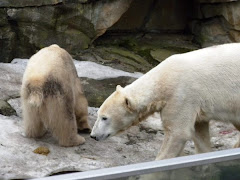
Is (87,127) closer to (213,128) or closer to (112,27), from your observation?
(213,128)

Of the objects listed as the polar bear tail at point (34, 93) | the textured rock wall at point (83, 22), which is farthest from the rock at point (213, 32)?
the polar bear tail at point (34, 93)

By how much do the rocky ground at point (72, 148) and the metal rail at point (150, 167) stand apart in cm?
234

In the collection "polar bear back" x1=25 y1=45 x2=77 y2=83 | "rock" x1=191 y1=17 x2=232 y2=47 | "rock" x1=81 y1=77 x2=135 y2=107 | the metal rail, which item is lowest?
"rock" x1=81 y1=77 x2=135 y2=107

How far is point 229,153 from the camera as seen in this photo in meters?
2.52

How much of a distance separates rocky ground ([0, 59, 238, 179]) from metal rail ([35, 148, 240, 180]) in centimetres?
234

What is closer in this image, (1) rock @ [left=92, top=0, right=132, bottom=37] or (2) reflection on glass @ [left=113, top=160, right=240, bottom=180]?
(2) reflection on glass @ [left=113, top=160, right=240, bottom=180]

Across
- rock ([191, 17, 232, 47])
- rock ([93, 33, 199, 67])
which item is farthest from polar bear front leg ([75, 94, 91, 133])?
rock ([191, 17, 232, 47])

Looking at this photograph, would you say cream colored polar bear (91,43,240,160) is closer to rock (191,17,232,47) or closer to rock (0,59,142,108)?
rock (0,59,142,108)

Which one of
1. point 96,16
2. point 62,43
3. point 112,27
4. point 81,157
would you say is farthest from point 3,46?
point 81,157

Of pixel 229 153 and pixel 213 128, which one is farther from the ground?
pixel 229 153

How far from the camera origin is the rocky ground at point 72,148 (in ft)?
15.5

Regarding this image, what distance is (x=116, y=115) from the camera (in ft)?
15.1

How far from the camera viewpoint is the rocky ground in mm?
4711

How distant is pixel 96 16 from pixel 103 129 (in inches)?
171
